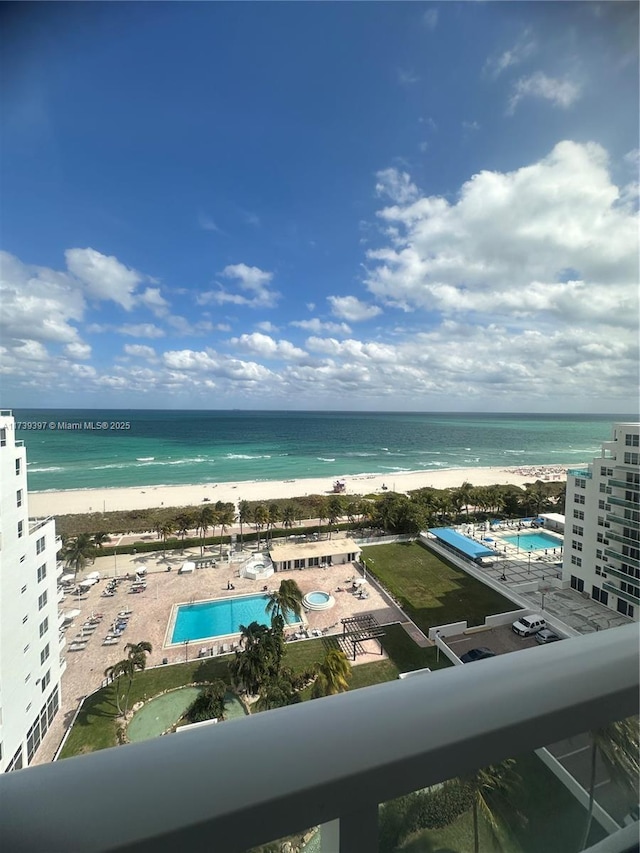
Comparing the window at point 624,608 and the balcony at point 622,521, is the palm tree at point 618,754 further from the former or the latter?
the window at point 624,608

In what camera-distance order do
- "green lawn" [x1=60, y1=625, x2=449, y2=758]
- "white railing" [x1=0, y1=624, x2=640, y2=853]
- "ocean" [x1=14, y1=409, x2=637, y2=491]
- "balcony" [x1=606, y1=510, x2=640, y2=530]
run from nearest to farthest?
"white railing" [x1=0, y1=624, x2=640, y2=853] < "green lawn" [x1=60, y1=625, x2=449, y2=758] < "balcony" [x1=606, y1=510, x2=640, y2=530] < "ocean" [x1=14, y1=409, x2=637, y2=491]

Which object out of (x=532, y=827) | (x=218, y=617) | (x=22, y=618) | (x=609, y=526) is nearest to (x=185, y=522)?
(x=218, y=617)

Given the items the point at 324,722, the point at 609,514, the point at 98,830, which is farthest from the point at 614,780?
the point at 609,514

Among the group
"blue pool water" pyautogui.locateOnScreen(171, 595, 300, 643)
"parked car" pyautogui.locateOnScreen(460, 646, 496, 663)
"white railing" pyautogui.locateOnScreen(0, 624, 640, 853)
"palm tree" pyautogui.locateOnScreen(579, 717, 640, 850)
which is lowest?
"blue pool water" pyautogui.locateOnScreen(171, 595, 300, 643)

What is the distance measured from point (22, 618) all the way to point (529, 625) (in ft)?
45.9

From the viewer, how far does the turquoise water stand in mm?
9461

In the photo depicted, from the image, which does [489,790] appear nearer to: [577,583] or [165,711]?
[165,711]

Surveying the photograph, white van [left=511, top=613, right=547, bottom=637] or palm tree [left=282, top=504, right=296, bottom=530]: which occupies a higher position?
palm tree [left=282, top=504, right=296, bottom=530]

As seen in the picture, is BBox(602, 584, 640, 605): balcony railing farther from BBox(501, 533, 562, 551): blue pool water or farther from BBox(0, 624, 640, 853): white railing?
BBox(0, 624, 640, 853): white railing

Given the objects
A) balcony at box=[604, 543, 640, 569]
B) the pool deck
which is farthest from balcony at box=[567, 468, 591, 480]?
the pool deck

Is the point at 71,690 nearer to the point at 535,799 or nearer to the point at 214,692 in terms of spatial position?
the point at 214,692

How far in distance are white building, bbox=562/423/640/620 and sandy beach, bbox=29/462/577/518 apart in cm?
2251

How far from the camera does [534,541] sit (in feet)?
74.0

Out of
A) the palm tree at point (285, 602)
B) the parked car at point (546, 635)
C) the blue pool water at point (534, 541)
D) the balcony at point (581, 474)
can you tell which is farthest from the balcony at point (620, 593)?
the palm tree at point (285, 602)
